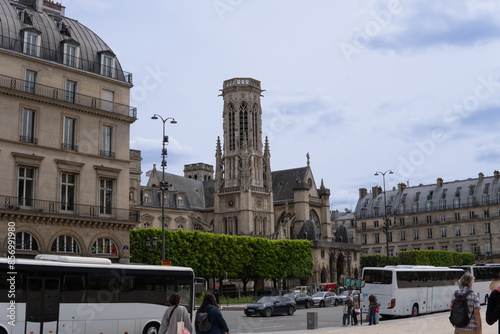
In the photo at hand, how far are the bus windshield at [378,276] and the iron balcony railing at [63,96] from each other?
743 inches

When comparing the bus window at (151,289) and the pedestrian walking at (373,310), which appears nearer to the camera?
the bus window at (151,289)

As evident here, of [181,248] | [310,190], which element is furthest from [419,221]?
[181,248]

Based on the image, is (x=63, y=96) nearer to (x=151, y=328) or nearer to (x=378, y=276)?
(x=151, y=328)

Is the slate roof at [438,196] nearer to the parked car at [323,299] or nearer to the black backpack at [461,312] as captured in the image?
the parked car at [323,299]

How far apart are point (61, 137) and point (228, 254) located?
1099 inches

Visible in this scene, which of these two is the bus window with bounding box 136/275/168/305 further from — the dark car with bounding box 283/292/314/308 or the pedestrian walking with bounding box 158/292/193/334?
the dark car with bounding box 283/292/314/308

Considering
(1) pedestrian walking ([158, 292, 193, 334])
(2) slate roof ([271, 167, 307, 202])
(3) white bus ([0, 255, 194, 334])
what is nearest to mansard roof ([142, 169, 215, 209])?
(2) slate roof ([271, 167, 307, 202])

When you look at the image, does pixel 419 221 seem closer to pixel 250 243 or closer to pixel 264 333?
pixel 250 243

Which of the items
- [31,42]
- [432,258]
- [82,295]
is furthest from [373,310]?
[432,258]

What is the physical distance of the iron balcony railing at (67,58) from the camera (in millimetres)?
35906

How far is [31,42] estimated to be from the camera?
37.0m

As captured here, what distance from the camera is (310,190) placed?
10456 cm

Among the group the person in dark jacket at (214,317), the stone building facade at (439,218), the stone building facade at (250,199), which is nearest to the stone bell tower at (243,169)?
the stone building facade at (250,199)

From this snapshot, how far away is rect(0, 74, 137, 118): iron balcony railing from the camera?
3503 centimetres
